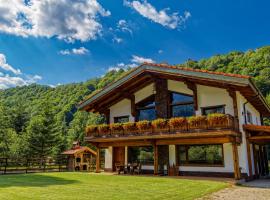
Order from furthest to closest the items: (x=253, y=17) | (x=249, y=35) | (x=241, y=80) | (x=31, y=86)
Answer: (x=31, y=86) → (x=249, y=35) → (x=253, y=17) → (x=241, y=80)

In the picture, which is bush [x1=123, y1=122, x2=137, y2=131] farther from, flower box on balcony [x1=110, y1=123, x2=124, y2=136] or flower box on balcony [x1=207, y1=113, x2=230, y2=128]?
flower box on balcony [x1=207, y1=113, x2=230, y2=128]

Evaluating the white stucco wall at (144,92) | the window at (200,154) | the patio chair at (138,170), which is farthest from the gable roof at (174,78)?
the patio chair at (138,170)

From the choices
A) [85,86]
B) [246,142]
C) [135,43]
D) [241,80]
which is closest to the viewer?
[241,80]

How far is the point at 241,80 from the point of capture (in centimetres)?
1437

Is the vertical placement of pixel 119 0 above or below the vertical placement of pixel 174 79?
above

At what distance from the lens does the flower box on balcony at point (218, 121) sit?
47.6ft

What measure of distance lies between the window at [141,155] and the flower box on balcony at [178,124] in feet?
11.4

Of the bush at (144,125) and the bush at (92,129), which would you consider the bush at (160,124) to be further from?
the bush at (92,129)

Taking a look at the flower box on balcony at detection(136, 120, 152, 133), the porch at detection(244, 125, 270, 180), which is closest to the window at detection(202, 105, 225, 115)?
the porch at detection(244, 125, 270, 180)

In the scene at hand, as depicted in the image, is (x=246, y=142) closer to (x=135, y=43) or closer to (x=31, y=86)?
(x=135, y=43)

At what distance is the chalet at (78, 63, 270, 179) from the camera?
15312 mm

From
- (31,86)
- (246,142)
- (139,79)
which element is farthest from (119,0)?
(31,86)

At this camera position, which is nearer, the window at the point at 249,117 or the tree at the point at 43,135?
the window at the point at 249,117

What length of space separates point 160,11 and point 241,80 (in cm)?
706
